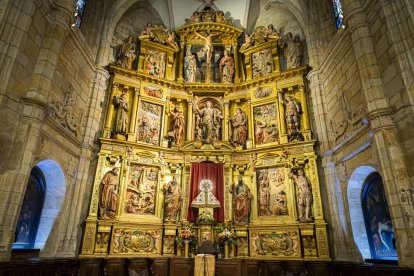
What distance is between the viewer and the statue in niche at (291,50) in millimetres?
12047

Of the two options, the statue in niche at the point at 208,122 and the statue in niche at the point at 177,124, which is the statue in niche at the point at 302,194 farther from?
the statue in niche at the point at 177,124

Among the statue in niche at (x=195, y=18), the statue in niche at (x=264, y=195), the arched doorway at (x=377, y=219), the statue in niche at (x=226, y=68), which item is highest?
the statue in niche at (x=195, y=18)

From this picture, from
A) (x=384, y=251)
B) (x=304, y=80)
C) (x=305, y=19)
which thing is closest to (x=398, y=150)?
(x=384, y=251)

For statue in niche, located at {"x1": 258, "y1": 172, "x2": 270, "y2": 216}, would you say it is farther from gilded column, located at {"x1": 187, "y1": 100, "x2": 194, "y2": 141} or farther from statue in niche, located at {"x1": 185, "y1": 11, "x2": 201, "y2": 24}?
statue in niche, located at {"x1": 185, "y1": 11, "x2": 201, "y2": 24}

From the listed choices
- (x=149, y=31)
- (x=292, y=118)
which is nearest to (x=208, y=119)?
(x=292, y=118)

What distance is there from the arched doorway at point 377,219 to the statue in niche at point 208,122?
5.94m

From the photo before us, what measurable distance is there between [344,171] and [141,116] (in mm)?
7950

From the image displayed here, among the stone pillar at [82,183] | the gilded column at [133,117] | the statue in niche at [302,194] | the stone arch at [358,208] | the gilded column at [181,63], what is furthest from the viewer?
the gilded column at [181,63]

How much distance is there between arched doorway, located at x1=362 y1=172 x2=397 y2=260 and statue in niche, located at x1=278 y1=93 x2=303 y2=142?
3.17 m

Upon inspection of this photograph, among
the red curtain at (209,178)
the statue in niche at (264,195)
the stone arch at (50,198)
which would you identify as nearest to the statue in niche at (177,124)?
the red curtain at (209,178)

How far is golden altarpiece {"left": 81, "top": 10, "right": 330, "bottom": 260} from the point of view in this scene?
32.4ft

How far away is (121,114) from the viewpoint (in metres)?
11.4

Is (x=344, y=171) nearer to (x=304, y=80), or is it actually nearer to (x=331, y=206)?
(x=331, y=206)

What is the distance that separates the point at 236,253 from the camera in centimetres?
1017
